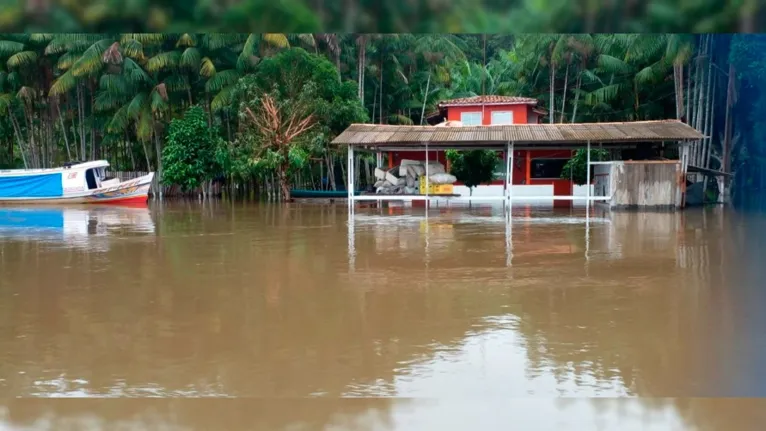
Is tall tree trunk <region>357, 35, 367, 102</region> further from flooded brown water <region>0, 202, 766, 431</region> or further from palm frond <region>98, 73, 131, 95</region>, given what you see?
flooded brown water <region>0, 202, 766, 431</region>

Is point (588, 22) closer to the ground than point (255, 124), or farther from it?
closer to the ground

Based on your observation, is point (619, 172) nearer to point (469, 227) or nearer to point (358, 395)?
point (469, 227)

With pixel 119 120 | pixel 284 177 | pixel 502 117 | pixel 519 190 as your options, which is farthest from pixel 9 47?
pixel 519 190

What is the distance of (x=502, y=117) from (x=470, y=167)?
8.82ft

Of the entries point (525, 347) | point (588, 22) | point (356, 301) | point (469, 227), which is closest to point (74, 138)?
point (469, 227)

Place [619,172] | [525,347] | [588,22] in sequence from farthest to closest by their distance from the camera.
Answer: [619,172]
[525,347]
[588,22]

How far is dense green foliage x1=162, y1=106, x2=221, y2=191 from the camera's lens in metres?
26.8

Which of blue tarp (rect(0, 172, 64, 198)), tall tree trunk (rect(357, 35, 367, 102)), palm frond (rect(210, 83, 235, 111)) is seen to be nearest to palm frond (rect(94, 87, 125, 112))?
palm frond (rect(210, 83, 235, 111))

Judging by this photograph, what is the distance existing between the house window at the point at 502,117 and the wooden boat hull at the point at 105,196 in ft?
43.8

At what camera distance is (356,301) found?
23.6 feet

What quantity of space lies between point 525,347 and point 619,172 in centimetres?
1581

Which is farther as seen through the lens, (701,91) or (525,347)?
(701,91)

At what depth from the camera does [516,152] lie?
25766 millimetres

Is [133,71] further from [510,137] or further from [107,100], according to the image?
[510,137]
